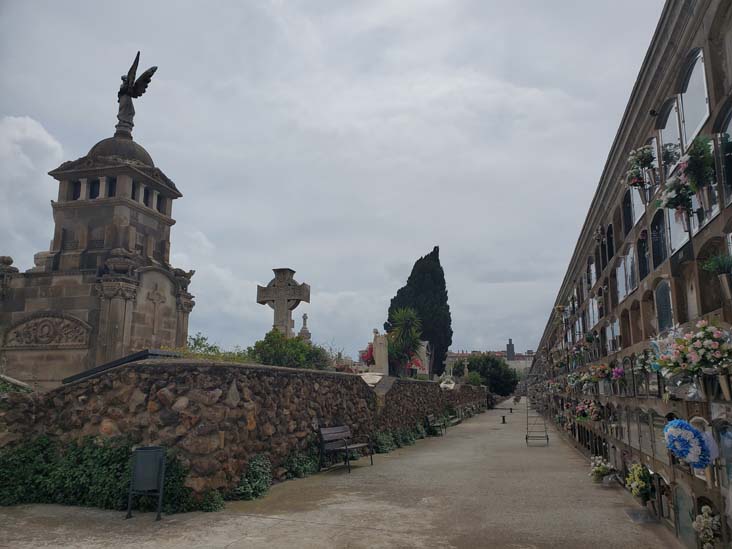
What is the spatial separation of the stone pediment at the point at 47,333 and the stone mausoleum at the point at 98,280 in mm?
22

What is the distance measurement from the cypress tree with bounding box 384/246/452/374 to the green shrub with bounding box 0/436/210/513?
1257 inches

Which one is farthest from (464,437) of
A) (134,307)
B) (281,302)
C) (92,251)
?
(92,251)

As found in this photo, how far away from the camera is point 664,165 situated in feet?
17.4

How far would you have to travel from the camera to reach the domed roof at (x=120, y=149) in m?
14.0

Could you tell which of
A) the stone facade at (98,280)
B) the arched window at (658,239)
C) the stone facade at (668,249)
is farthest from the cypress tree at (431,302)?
the arched window at (658,239)

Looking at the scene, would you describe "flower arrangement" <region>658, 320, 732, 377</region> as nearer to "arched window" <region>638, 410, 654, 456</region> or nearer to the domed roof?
"arched window" <region>638, 410, 654, 456</region>

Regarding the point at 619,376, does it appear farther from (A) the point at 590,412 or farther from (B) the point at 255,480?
(B) the point at 255,480

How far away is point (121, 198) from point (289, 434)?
7.77 meters

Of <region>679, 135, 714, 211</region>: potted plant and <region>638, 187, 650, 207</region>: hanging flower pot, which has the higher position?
<region>638, 187, 650, 207</region>: hanging flower pot

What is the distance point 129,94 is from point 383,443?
1137 centimetres

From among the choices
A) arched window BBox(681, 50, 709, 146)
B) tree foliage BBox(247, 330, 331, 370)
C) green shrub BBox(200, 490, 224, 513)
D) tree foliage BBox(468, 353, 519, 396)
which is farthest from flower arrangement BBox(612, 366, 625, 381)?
tree foliage BBox(468, 353, 519, 396)

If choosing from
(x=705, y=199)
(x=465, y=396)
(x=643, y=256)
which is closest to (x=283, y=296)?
(x=643, y=256)

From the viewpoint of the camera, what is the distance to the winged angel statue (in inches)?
588

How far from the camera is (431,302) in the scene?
3962cm
